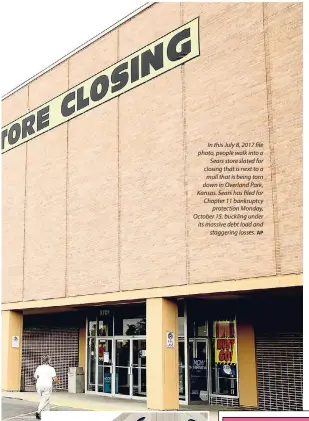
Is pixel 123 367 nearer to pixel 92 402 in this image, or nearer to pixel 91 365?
pixel 92 402

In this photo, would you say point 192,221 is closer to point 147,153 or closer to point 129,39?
point 147,153

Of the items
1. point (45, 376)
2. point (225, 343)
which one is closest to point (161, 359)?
point (225, 343)

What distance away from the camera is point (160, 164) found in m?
16.0

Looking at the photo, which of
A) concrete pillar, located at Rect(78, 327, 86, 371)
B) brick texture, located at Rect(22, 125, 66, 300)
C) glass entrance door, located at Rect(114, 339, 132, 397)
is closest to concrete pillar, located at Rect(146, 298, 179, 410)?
glass entrance door, located at Rect(114, 339, 132, 397)

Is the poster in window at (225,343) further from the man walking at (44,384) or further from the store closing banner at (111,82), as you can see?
the store closing banner at (111,82)

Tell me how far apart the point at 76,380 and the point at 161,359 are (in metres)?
7.39

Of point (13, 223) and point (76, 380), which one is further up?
point (13, 223)

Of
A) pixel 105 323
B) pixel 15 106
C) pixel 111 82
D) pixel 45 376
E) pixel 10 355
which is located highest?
pixel 15 106

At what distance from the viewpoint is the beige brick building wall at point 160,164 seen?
43.1ft

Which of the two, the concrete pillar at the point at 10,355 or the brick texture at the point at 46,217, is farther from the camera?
the concrete pillar at the point at 10,355

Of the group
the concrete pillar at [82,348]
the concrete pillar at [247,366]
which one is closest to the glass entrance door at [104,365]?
the concrete pillar at [82,348]

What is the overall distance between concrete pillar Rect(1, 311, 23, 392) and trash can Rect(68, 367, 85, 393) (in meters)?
1.94

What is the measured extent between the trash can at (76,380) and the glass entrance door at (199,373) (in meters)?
5.70

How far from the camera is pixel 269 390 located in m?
16.0
